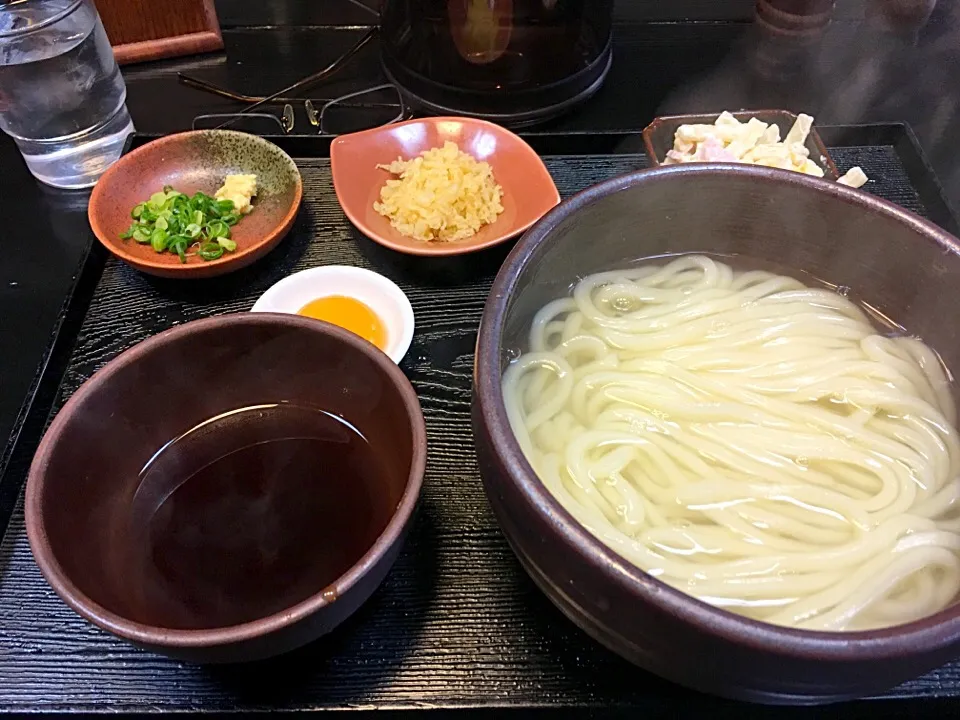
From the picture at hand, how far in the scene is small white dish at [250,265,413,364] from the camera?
1.58 metres

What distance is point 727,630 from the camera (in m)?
0.75

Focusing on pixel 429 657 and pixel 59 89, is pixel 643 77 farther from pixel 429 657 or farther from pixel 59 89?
pixel 429 657

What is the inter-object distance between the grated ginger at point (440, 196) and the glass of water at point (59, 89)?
793 millimetres

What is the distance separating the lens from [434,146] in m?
2.01

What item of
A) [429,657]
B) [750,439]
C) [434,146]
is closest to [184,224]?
[434,146]

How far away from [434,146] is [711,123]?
0.75 meters

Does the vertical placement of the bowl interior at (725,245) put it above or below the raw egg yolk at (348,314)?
above

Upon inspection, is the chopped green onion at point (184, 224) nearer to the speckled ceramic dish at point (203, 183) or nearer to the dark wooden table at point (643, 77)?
the speckled ceramic dish at point (203, 183)

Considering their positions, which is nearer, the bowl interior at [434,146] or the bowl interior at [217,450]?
the bowl interior at [217,450]

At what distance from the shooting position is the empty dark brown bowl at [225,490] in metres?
0.95

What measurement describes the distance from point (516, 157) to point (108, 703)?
1.50m

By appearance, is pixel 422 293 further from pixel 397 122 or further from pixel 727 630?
pixel 727 630

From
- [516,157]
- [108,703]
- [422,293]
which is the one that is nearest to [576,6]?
[516,157]

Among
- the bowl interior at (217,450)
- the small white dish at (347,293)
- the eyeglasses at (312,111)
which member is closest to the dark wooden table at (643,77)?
the eyeglasses at (312,111)
